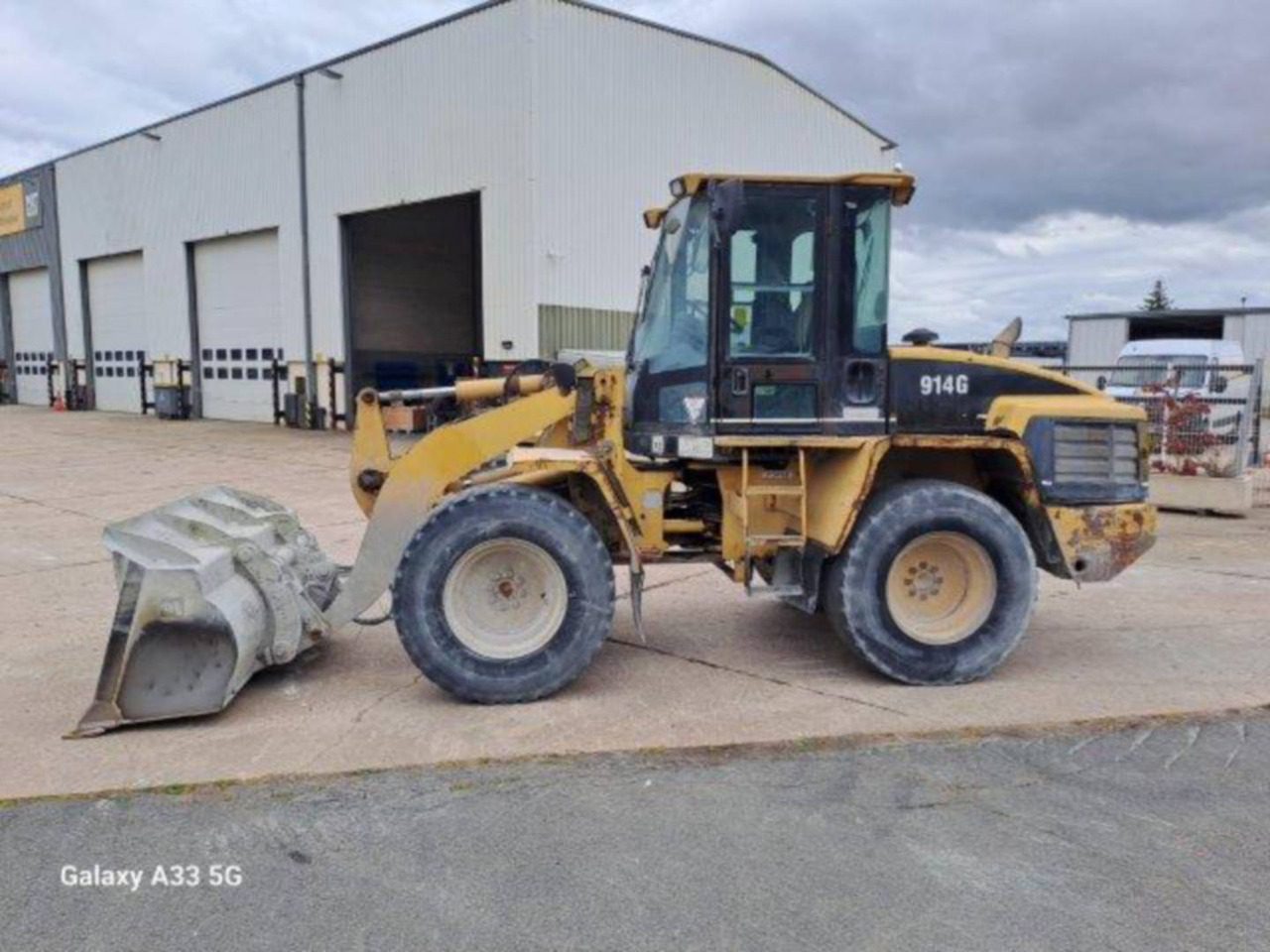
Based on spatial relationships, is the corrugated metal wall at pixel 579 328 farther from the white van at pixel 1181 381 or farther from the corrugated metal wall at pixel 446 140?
the white van at pixel 1181 381

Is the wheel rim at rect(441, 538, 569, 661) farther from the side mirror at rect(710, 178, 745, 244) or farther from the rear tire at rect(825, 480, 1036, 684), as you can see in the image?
the side mirror at rect(710, 178, 745, 244)

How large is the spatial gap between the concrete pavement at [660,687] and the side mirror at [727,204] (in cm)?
243

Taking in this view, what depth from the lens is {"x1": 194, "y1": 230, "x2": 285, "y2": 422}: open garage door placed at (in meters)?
25.6

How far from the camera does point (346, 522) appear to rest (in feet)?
35.4

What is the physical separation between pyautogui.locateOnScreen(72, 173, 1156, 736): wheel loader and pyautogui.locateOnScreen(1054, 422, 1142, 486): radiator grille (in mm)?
12

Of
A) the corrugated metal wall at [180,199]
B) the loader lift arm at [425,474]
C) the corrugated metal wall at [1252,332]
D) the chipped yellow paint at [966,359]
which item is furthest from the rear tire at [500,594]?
the corrugated metal wall at [1252,332]

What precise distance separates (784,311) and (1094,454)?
1950 millimetres

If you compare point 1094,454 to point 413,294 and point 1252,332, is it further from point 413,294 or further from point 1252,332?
point 1252,332

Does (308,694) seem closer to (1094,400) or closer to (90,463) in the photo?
(1094,400)

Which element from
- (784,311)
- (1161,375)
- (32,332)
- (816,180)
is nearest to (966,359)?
(784,311)

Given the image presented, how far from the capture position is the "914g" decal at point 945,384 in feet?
17.7

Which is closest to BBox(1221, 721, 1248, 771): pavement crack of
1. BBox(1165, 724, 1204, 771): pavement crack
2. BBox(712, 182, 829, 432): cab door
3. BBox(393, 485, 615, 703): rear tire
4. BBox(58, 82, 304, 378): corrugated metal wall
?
BBox(1165, 724, 1204, 771): pavement crack

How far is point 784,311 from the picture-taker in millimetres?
5270

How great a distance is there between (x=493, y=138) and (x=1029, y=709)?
16761mm
